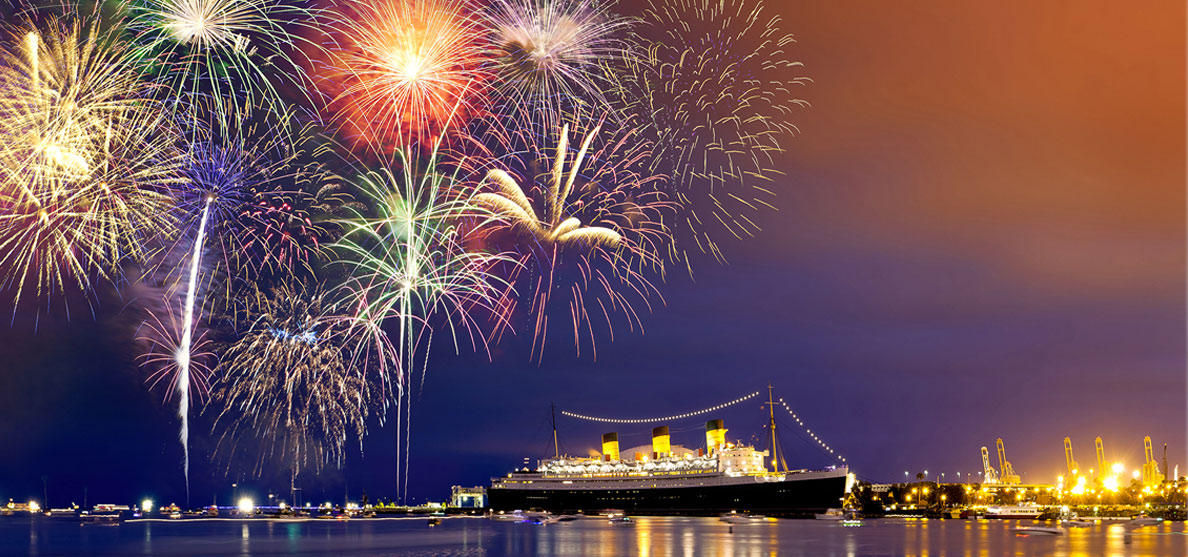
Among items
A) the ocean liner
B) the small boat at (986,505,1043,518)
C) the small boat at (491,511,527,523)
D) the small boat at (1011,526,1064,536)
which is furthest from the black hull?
the small boat at (986,505,1043,518)

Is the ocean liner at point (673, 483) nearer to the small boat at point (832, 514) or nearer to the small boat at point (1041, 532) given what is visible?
the small boat at point (832, 514)

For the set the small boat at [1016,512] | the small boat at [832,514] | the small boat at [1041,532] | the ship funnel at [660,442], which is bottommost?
the small boat at [1016,512]

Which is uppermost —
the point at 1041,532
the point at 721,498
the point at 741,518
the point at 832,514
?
the point at 1041,532

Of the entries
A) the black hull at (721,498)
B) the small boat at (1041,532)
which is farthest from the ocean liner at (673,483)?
the small boat at (1041,532)

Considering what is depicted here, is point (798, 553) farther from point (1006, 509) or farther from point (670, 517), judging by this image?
point (1006, 509)

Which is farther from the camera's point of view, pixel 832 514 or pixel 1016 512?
pixel 1016 512

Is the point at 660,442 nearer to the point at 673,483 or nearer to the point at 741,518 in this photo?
the point at 673,483

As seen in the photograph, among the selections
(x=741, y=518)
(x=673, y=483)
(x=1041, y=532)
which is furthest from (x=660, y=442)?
(x=1041, y=532)
